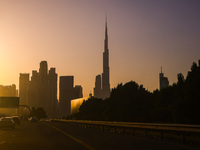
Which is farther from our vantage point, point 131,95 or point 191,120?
point 131,95

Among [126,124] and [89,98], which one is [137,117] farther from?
[89,98]

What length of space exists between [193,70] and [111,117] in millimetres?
25230

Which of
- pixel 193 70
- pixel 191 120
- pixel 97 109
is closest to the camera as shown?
pixel 191 120

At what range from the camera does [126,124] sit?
99.9ft

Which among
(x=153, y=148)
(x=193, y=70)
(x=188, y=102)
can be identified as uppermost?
(x=193, y=70)

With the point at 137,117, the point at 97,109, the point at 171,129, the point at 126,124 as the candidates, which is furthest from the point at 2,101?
the point at 171,129

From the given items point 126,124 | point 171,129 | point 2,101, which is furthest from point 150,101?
point 171,129

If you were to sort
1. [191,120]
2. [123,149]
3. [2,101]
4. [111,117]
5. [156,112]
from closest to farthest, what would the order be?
[123,149]
[191,120]
[156,112]
[111,117]
[2,101]

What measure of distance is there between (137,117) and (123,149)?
66337 mm

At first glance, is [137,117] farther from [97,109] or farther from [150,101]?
[97,109]

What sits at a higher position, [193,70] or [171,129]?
[193,70]

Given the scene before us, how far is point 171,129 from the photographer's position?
20828 millimetres

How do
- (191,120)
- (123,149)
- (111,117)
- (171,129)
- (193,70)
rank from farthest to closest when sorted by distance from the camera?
(111,117)
(193,70)
(191,120)
(171,129)
(123,149)

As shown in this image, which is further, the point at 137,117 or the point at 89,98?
the point at 89,98
